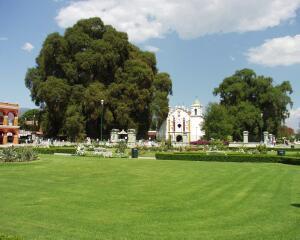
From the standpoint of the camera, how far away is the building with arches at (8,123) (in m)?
64.2

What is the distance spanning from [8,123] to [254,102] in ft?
134

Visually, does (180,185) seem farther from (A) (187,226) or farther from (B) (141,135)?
(B) (141,135)

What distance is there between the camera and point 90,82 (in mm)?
59875

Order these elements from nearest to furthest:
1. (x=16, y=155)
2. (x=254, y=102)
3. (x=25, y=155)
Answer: (x=16, y=155), (x=25, y=155), (x=254, y=102)

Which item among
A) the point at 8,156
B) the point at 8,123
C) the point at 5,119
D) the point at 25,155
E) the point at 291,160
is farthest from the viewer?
the point at 8,123

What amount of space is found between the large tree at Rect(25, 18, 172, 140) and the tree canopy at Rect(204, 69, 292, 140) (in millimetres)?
15058

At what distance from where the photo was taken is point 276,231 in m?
8.50

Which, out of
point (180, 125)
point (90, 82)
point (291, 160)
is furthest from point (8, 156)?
point (180, 125)

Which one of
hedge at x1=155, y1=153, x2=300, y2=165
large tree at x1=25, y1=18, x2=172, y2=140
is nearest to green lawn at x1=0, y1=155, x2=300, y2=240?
hedge at x1=155, y1=153, x2=300, y2=165

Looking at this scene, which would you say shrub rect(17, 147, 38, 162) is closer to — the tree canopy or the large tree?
the large tree

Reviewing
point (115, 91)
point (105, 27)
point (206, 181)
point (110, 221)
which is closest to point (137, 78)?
point (115, 91)

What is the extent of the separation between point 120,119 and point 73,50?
1303 centimetres

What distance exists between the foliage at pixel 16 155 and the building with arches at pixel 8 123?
135 feet

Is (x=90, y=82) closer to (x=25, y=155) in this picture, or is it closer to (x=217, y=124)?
(x=217, y=124)
